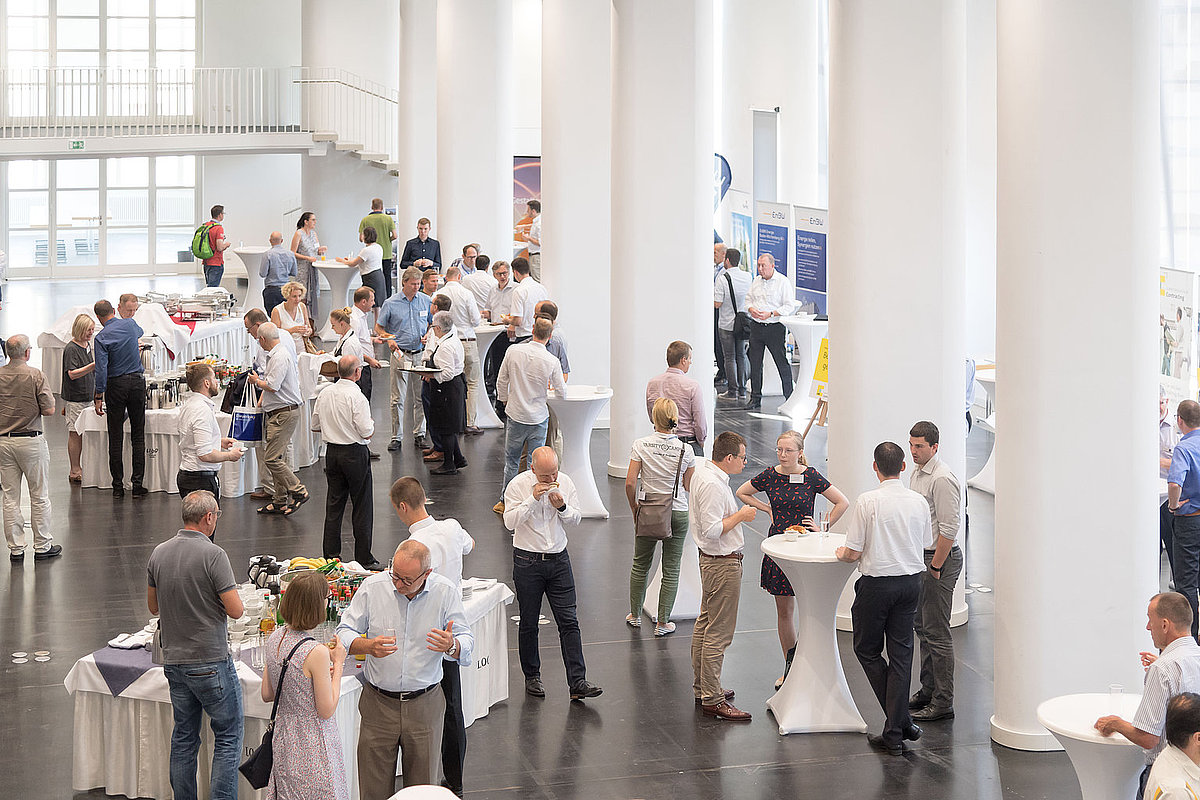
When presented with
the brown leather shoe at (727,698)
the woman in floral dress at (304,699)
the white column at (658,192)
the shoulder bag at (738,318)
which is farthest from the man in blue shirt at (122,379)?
the shoulder bag at (738,318)

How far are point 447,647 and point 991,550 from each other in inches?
233

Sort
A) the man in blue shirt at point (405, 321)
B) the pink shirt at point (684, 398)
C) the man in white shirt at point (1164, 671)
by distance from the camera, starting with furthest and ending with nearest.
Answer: the man in blue shirt at point (405, 321) < the pink shirt at point (684, 398) < the man in white shirt at point (1164, 671)

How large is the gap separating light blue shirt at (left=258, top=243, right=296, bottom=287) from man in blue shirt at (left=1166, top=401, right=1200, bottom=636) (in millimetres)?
11764

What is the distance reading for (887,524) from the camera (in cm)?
650

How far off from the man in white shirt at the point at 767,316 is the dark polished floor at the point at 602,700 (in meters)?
4.74

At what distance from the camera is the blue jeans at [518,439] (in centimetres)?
1076

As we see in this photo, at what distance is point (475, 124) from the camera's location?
17.6 meters

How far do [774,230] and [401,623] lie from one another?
12.3 metres

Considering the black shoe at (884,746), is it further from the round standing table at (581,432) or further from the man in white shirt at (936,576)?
the round standing table at (581,432)

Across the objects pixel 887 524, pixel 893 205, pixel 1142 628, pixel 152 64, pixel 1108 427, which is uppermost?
pixel 152 64

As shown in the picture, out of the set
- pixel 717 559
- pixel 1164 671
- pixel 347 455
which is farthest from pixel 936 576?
pixel 347 455

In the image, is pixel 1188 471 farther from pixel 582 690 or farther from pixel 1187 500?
pixel 582 690

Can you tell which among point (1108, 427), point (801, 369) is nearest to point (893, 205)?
point (1108, 427)

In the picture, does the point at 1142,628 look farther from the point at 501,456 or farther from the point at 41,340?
the point at 41,340
